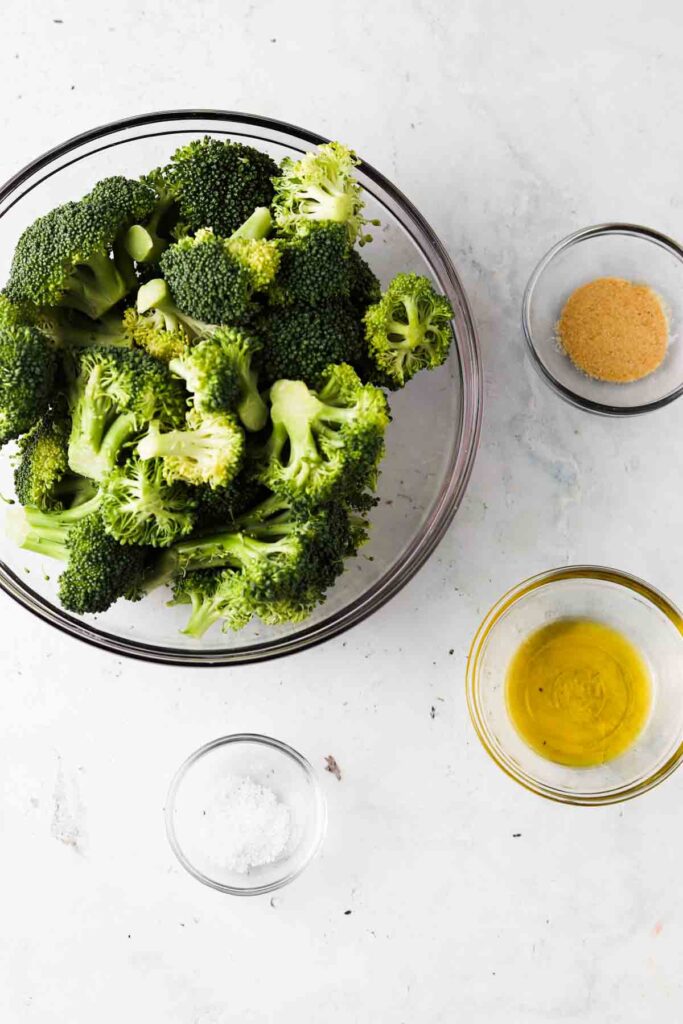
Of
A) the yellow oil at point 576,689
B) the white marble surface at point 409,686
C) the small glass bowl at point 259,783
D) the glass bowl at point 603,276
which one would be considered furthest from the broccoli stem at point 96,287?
the yellow oil at point 576,689

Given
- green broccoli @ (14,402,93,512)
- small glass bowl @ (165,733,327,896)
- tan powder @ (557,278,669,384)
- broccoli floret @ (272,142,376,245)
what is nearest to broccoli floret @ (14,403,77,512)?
green broccoli @ (14,402,93,512)

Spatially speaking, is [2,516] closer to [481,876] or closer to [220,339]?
[220,339]

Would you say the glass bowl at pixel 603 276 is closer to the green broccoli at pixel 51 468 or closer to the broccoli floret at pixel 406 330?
the broccoli floret at pixel 406 330

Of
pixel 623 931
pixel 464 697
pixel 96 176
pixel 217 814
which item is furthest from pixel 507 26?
pixel 623 931

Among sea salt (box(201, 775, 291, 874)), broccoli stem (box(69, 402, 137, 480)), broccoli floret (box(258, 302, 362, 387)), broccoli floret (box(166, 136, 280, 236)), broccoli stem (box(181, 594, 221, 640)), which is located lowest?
sea salt (box(201, 775, 291, 874))

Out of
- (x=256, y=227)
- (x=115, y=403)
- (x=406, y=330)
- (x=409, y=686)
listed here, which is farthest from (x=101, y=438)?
(x=409, y=686)

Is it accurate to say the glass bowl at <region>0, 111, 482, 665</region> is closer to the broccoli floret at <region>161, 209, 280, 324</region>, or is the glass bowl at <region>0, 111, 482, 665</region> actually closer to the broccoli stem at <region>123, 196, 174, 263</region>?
the broccoli stem at <region>123, 196, 174, 263</region>
